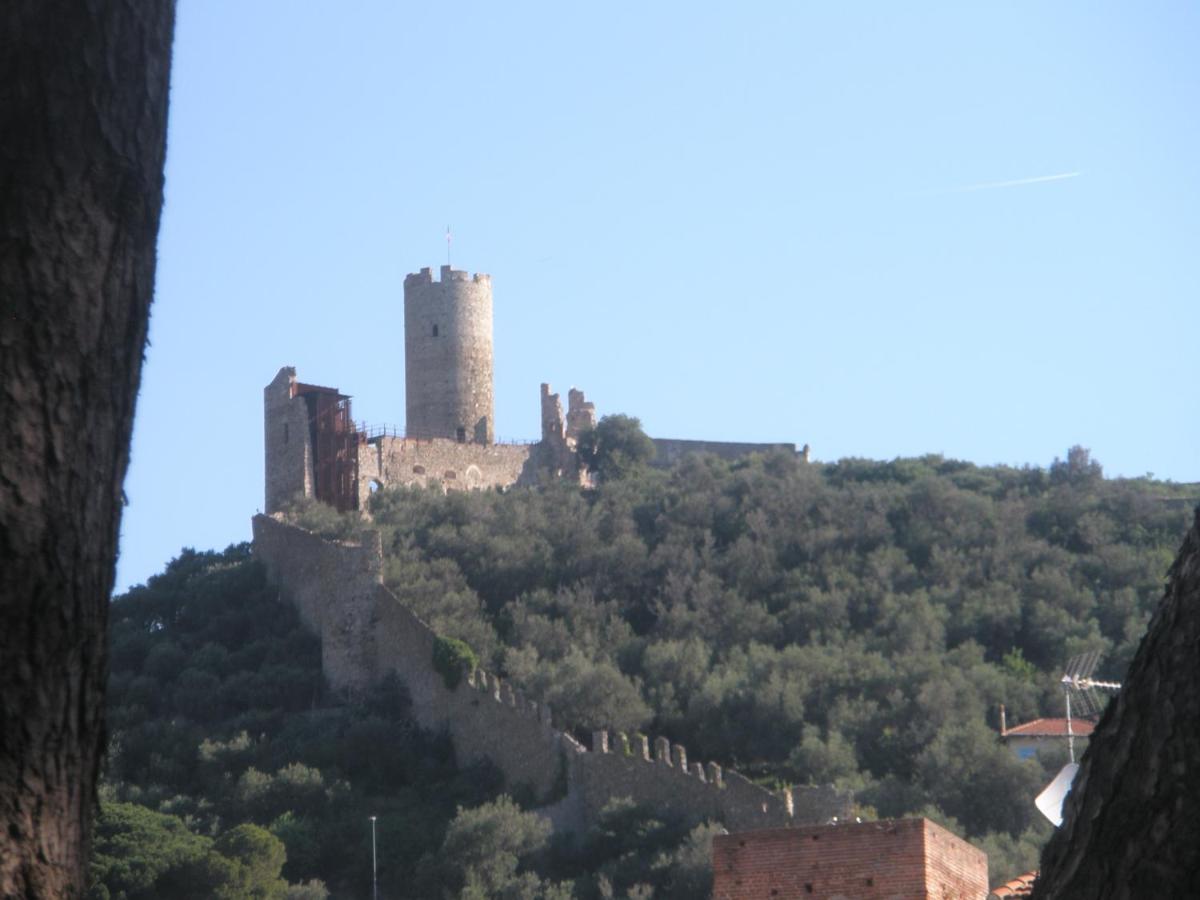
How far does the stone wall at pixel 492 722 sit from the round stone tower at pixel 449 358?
790 cm

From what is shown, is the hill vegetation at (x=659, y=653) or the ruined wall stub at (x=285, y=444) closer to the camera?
the hill vegetation at (x=659, y=653)

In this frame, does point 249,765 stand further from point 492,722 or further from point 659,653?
point 659,653

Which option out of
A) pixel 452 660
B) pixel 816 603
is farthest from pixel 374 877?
pixel 816 603

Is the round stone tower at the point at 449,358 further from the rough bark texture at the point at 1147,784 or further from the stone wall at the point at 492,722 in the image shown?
the rough bark texture at the point at 1147,784

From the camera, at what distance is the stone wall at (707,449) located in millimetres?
48469

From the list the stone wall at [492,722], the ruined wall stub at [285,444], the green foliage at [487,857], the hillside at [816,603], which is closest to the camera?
the green foliage at [487,857]

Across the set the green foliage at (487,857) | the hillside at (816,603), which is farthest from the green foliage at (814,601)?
the green foliage at (487,857)

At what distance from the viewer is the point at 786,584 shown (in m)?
36.8

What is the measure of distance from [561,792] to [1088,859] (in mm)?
24212

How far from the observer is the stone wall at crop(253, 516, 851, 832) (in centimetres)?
2516

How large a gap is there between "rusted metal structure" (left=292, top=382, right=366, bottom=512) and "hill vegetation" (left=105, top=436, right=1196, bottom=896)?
789 mm

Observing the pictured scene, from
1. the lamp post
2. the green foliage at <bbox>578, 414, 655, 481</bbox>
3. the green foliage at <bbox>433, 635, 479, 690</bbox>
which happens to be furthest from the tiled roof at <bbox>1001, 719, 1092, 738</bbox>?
the green foliage at <bbox>578, 414, 655, 481</bbox>

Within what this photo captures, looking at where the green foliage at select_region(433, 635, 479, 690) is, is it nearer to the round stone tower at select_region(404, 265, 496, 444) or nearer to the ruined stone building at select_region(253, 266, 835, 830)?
the ruined stone building at select_region(253, 266, 835, 830)

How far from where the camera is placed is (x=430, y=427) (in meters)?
43.8
